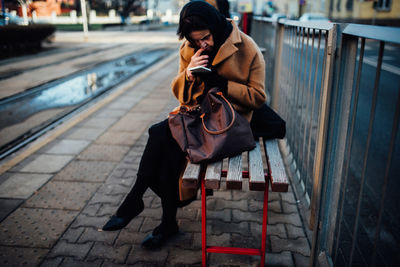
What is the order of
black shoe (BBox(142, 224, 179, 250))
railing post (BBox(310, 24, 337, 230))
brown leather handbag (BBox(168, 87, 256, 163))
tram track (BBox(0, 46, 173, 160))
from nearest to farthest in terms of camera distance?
railing post (BBox(310, 24, 337, 230)), brown leather handbag (BBox(168, 87, 256, 163)), black shoe (BBox(142, 224, 179, 250)), tram track (BBox(0, 46, 173, 160))

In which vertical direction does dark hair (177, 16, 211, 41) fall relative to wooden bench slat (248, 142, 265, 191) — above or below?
above

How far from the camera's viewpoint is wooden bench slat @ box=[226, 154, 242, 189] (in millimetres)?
2121

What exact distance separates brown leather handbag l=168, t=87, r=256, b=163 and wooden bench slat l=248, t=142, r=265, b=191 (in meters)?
0.08

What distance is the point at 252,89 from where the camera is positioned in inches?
105

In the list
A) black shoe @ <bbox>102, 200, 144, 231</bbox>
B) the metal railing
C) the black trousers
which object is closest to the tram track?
black shoe @ <bbox>102, 200, 144, 231</bbox>

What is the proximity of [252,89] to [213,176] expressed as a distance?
0.84 metres

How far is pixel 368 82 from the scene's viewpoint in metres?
8.87

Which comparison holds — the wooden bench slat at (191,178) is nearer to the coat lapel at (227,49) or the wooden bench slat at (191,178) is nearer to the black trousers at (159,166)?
the black trousers at (159,166)

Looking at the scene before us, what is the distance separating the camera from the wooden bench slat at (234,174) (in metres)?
2.12

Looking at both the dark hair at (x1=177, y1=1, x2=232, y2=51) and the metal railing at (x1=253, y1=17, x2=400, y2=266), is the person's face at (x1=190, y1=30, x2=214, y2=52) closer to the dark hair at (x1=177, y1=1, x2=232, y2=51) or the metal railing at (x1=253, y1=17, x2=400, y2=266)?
the dark hair at (x1=177, y1=1, x2=232, y2=51)

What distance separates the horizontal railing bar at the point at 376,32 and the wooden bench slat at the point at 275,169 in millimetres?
895

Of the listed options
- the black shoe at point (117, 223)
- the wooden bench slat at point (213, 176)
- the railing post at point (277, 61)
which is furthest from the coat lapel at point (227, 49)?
the railing post at point (277, 61)

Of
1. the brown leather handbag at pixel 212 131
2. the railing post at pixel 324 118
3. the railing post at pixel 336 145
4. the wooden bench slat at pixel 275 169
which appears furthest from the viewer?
the brown leather handbag at pixel 212 131

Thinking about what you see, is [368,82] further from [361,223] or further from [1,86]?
[1,86]
